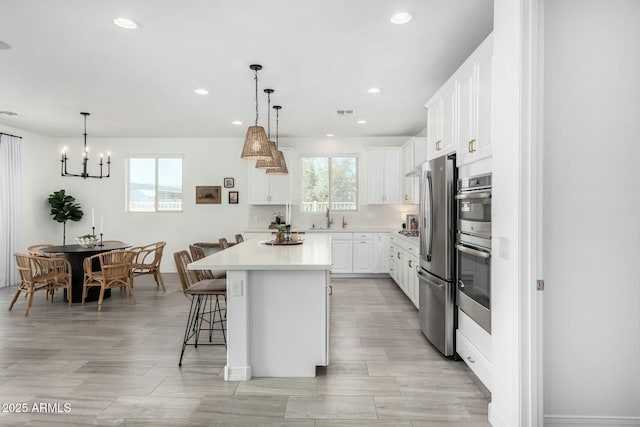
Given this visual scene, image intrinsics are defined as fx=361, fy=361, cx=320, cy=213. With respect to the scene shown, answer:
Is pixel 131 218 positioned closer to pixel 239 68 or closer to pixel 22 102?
pixel 22 102

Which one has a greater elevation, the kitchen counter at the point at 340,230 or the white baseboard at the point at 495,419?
the kitchen counter at the point at 340,230

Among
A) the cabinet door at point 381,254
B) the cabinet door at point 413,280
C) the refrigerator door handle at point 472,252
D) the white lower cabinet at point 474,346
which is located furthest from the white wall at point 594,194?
the cabinet door at point 381,254

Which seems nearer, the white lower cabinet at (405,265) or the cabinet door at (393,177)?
the white lower cabinet at (405,265)

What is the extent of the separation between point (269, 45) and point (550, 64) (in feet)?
6.96

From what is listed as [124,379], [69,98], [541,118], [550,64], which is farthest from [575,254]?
[69,98]

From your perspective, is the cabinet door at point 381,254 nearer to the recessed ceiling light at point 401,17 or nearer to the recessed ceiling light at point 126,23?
the recessed ceiling light at point 401,17

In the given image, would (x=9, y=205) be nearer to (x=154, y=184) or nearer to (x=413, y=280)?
(x=154, y=184)

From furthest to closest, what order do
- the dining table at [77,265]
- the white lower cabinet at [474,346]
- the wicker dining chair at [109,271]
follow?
1. the dining table at [77,265]
2. the wicker dining chair at [109,271]
3. the white lower cabinet at [474,346]

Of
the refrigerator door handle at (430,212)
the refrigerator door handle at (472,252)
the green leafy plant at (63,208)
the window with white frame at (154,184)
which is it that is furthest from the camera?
the window with white frame at (154,184)

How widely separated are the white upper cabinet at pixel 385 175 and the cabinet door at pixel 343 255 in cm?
100

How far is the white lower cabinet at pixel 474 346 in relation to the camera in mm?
2477

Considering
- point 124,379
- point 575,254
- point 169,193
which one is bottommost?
point 124,379

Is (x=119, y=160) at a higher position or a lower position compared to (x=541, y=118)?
higher

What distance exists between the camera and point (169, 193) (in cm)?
725
